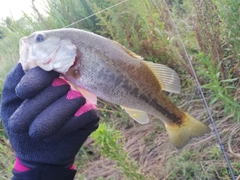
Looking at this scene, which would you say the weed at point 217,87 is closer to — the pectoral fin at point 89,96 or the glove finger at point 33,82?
the pectoral fin at point 89,96

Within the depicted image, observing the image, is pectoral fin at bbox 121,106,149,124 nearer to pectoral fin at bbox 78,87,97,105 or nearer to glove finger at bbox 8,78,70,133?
pectoral fin at bbox 78,87,97,105

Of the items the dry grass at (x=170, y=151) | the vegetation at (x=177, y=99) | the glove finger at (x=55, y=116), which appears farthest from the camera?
the dry grass at (x=170, y=151)

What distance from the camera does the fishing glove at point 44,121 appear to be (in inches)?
62.7

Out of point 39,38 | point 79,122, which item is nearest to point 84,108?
point 79,122

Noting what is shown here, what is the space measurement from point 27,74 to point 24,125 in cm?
24

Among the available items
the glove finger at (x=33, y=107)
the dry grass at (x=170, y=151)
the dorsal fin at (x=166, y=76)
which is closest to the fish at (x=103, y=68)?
the dorsal fin at (x=166, y=76)

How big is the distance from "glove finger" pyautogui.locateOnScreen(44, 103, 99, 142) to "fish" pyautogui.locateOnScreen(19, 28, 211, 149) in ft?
0.32

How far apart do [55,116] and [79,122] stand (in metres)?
0.14

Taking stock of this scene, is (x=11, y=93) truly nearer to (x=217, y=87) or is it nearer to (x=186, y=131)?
(x=186, y=131)

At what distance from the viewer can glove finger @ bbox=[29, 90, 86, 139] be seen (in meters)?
1.57

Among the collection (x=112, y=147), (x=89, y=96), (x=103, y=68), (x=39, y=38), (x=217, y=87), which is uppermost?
(x=39, y=38)

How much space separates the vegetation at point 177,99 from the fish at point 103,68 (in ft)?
0.78

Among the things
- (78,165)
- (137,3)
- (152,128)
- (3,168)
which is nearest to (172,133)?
(152,128)

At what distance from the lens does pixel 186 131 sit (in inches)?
75.2
